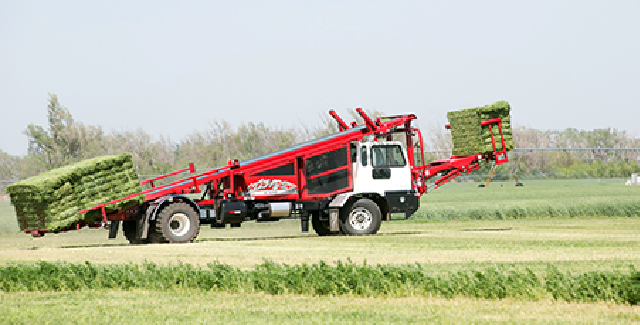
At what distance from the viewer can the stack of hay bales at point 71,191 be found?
19.5 meters

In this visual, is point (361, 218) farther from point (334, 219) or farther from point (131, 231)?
point (131, 231)

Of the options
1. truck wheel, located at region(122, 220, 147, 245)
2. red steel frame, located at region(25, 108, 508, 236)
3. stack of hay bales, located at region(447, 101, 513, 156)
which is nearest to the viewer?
red steel frame, located at region(25, 108, 508, 236)

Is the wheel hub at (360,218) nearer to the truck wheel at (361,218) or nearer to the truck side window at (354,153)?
the truck wheel at (361,218)

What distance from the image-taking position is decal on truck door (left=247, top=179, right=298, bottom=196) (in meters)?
23.6

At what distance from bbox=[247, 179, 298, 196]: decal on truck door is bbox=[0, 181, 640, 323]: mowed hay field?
149 centimetres

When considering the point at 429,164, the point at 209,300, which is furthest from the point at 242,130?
the point at 209,300

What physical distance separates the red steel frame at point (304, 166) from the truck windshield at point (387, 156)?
0.37m

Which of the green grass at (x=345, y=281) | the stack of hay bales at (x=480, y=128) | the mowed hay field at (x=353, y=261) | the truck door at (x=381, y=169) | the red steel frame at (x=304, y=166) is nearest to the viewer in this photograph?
the mowed hay field at (x=353, y=261)

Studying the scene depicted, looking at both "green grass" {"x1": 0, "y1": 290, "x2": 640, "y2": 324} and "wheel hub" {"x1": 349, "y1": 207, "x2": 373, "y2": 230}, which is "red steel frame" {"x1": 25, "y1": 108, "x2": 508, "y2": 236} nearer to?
"wheel hub" {"x1": 349, "y1": 207, "x2": 373, "y2": 230}

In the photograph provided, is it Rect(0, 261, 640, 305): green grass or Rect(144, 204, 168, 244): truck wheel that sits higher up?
Rect(144, 204, 168, 244): truck wheel

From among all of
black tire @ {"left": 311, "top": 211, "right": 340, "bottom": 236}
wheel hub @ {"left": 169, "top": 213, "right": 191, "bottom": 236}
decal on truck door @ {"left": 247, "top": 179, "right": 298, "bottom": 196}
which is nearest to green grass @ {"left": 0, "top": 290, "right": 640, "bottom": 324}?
wheel hub @ {"left": 169, "top": 213, "right": 191, "bottom": 236}

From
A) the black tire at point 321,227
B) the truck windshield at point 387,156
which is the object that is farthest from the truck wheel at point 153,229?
the truck windshield at point 387,156

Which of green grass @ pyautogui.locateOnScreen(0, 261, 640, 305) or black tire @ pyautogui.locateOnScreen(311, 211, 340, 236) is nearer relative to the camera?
green grass @ pyautogui.locateOnScreen(0, 261, 640, 305)

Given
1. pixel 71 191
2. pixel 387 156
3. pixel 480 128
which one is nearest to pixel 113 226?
pixel 71 191
